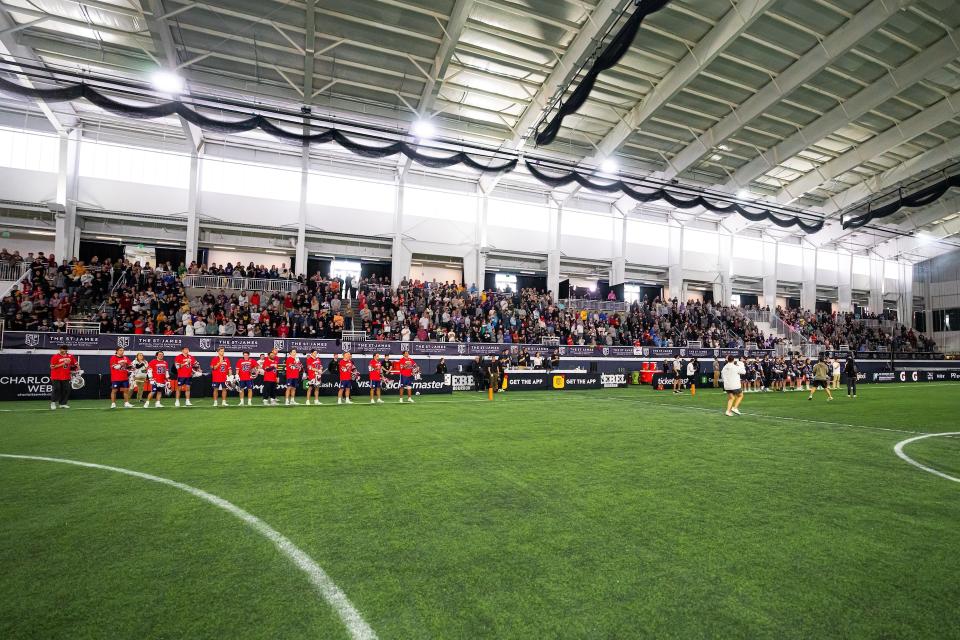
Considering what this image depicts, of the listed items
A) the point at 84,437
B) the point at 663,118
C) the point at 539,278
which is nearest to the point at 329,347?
the point at 84,437

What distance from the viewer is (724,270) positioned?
133 ft

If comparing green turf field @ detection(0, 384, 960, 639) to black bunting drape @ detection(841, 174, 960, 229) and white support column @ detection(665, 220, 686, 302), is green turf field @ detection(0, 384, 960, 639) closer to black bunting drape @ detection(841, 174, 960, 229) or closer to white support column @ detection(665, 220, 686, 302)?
black bunting drape @ detection(841, 174, 960, 229)

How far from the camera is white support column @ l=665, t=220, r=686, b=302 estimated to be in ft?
127

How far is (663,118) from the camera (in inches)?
1088

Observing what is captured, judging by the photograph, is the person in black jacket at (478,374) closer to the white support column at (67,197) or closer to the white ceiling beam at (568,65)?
the white ceiling beam at (568,65)

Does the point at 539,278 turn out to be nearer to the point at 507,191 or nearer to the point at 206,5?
the point at 507,191

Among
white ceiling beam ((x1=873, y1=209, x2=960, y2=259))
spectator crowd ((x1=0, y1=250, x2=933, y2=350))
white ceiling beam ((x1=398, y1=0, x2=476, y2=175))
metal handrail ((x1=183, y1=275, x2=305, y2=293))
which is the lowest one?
spectator crowd ((x1=0, y1=250, x2=933, y2=350))

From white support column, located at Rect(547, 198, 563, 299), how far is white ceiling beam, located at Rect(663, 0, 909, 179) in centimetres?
747

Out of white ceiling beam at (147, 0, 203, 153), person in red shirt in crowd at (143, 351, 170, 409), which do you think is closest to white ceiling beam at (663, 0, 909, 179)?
white ceiling beam at (147, 0, 203, 153)

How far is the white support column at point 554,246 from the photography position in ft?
112

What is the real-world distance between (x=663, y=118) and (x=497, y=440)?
25310 mm

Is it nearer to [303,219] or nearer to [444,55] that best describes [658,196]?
[444,55]

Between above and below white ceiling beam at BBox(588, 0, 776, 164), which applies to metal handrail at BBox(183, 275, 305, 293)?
below

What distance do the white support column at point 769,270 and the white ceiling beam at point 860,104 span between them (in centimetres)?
1301
